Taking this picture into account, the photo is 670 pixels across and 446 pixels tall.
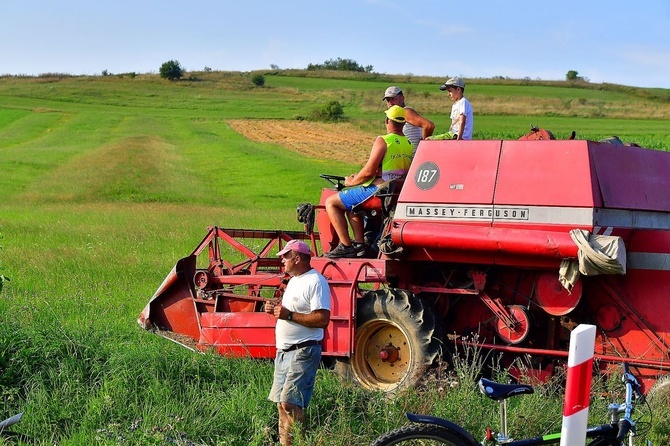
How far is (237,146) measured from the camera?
153 ft

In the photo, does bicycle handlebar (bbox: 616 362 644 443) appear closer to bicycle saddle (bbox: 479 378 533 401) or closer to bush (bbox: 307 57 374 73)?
bicycle saddle (bbox: 479 378 533 401)

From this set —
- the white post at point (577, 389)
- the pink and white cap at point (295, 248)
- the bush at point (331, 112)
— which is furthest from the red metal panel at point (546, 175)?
the bush at point (331, 112)

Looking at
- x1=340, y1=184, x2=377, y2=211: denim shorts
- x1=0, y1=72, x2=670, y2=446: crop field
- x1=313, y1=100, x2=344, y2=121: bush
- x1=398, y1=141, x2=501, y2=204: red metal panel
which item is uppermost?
x1=313, y1=100, x2=344, y2=121: bush

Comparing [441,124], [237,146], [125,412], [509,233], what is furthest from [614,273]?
[441,124]

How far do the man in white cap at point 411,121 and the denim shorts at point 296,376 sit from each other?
3.39 meters

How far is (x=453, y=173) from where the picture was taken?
820cm

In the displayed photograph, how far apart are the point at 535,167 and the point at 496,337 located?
1633mm

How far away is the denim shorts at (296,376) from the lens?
6.38m

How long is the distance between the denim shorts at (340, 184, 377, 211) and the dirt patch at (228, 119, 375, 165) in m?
28.5

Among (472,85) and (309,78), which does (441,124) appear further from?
(309,78)

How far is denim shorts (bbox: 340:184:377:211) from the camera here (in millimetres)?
8930

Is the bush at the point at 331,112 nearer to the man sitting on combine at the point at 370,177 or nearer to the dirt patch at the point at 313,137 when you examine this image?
the dirt patch at the point at 313,137

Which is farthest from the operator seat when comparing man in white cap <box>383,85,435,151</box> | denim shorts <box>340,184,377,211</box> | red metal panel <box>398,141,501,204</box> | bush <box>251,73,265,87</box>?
bush <box>251,73,265,87</box>

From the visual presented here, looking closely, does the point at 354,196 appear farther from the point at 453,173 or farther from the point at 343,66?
the point at 343,66
